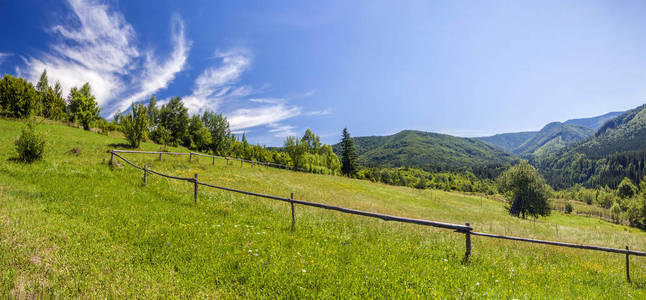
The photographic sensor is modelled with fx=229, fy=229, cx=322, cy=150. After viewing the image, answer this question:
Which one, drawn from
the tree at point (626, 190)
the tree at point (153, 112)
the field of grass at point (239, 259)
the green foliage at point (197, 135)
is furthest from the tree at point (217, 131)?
the tree at point (626, 190)

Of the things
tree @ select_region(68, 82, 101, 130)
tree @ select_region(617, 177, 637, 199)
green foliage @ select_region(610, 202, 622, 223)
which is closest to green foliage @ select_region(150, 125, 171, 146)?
tree @ select_region(68, 82, 101, 130)

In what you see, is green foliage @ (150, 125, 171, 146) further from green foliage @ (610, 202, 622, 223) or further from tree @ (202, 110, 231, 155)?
green foliage @ (610, 202, 622, 223)

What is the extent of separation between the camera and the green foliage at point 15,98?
35.1 meters

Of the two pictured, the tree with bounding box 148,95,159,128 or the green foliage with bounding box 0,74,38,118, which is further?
the tree with bounding box 148,95,159,128

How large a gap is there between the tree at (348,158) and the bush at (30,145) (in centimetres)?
6026

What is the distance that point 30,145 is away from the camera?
53.4 feet

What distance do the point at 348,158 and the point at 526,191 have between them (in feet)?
136

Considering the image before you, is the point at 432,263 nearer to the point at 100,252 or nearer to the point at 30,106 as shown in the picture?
the point at 100,252

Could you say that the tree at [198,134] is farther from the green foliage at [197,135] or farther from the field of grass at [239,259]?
the field of grass at [239,259]

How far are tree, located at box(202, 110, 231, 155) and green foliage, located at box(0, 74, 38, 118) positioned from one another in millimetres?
34558

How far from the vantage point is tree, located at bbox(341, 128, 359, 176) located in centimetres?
7000

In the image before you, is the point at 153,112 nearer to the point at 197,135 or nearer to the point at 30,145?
the point at 197,135

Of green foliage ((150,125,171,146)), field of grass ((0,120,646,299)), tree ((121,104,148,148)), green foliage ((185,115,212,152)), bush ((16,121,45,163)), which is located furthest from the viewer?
green foliage ((185,115,212,152))

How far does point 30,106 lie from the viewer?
37250 mm
